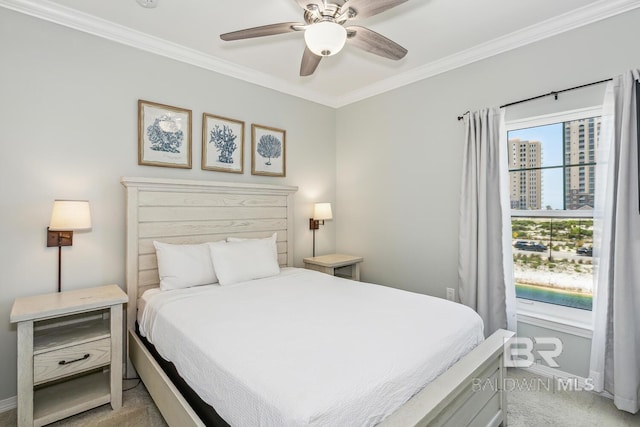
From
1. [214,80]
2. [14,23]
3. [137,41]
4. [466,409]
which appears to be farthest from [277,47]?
[466,409]

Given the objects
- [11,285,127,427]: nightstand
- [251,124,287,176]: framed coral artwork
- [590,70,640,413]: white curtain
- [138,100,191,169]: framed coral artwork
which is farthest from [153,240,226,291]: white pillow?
[590,70,640,413]: white curtain

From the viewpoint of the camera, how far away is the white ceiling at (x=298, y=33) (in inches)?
85.8

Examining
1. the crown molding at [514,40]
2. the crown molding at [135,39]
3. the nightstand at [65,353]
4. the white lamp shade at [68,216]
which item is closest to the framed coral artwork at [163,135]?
the crown molding at [135,39]

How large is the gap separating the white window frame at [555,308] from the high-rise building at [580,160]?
3.4 inches

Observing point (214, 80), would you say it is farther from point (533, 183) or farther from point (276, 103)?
point (533, 183)

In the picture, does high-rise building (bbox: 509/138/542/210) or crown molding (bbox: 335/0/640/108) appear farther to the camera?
high-rise building (bbox: 509/138/542/210)

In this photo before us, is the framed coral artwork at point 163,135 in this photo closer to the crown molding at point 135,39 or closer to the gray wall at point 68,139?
the gray wall at point 68,139

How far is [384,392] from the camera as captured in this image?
1166 millimetres

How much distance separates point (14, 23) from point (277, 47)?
1806 millimetres

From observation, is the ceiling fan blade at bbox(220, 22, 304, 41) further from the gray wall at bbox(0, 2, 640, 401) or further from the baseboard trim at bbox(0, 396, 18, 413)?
the baseboard trim at bbox(0, 396, 18, 413)

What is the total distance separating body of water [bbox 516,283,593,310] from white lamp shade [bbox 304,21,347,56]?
2492 millimetres

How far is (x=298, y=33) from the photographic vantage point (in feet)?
8.31

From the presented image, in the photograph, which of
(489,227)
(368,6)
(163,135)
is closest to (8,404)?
(163,135)

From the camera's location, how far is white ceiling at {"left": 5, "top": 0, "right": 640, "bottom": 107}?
7.15ft
